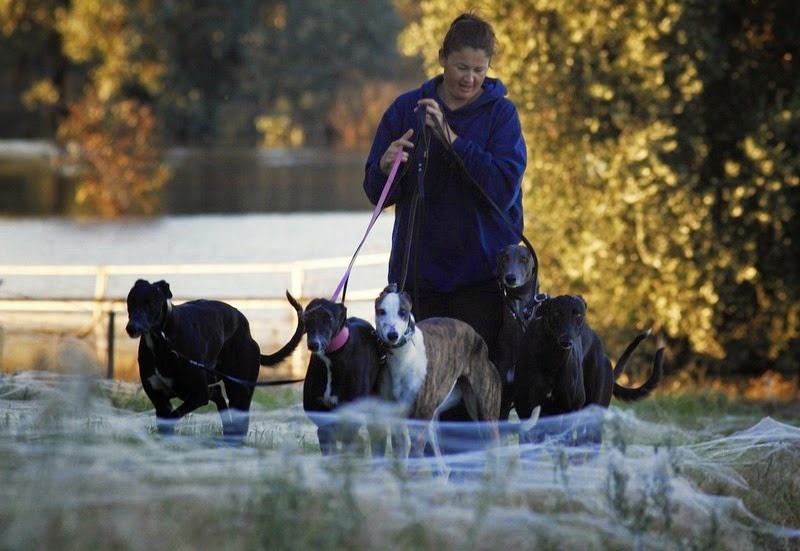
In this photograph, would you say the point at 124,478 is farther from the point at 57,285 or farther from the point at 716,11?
the point at 57,285

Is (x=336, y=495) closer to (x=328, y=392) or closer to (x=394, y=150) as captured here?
(x=328, y=392)

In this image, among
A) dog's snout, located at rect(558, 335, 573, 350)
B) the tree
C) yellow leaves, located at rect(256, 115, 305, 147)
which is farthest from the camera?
yellow leaves, located at rect(256, 115, 305, 147)

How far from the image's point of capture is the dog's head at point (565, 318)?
6.47 metres

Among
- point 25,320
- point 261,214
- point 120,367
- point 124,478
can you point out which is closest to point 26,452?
point 124,478

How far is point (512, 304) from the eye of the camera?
720 centimetres

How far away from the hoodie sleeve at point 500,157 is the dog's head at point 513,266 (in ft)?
0.76

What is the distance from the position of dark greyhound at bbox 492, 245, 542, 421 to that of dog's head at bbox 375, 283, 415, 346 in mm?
988

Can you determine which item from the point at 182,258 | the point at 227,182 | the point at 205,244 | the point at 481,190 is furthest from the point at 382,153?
the point at 227,182

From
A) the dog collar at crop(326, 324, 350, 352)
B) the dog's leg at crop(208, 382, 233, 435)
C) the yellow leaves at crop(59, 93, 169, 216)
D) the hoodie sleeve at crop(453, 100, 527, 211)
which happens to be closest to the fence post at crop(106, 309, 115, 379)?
the dog's leg at crop(208, 382, 233, 435)

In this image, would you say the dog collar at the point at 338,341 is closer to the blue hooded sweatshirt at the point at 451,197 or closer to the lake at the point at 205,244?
the blue hooded sweatshirt at the point at 451,197

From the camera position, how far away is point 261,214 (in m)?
29.2

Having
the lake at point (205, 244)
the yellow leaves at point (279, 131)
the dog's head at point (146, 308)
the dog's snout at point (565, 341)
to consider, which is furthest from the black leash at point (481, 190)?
the yellow leaves at point (279, 131)

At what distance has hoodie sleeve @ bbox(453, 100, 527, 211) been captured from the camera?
691 centimetres

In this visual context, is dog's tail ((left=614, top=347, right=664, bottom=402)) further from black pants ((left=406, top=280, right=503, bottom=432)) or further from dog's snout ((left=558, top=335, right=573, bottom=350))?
dog's snout ((left=558, top=335, right=573, bottom=350))
